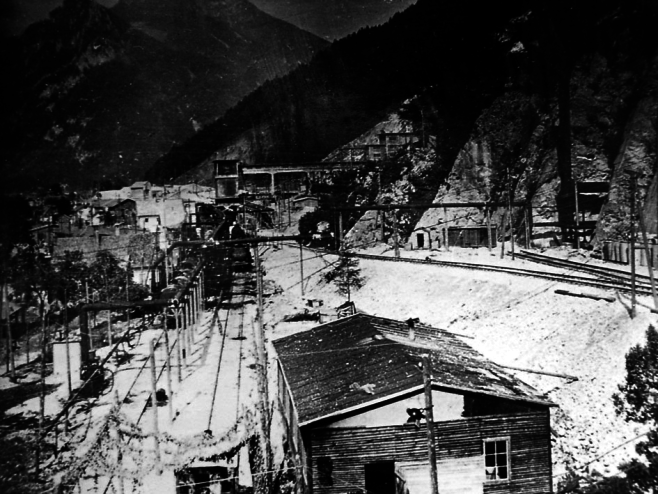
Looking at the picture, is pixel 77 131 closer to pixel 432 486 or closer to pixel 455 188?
pixel 455 188

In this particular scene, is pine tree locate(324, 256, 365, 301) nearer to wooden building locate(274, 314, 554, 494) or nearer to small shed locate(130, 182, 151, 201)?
wooden building locate(274, 314, 554, 494)

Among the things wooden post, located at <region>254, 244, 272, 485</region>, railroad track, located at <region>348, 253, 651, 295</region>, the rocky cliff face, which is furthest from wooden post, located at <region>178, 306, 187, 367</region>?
the rocky cliff face

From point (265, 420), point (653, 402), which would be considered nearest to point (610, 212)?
point (653, 402)

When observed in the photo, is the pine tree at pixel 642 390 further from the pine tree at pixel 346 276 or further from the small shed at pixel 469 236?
the pine tree at pixel 346 276

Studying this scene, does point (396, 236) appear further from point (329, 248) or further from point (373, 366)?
point (373, 366)

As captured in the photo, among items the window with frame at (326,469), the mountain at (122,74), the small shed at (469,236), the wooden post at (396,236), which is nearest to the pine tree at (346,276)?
the wooden post at (396,236)

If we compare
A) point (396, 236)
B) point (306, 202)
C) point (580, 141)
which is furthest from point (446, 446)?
point (580, 141)
